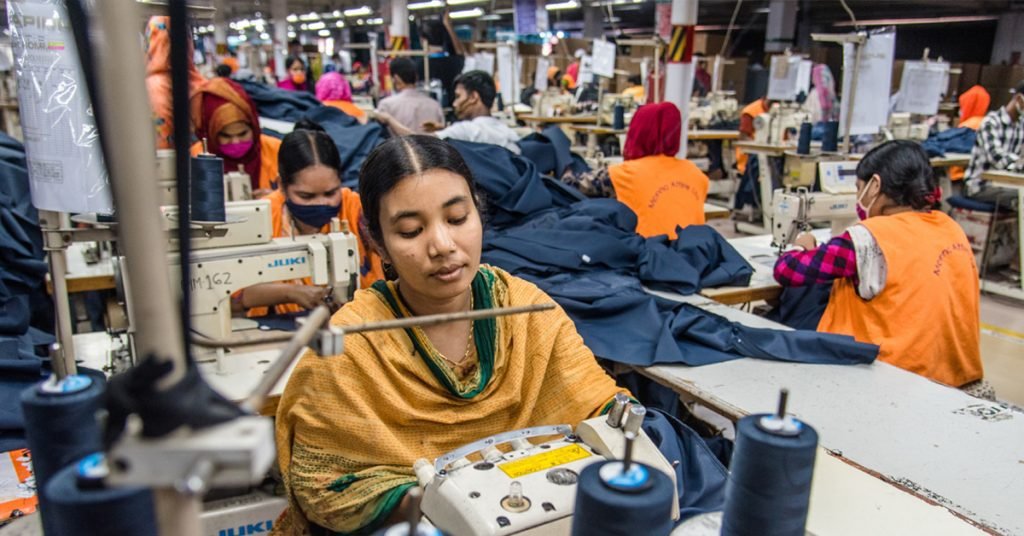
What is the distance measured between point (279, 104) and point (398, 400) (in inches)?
188

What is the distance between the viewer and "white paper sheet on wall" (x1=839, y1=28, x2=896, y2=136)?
13.7ft

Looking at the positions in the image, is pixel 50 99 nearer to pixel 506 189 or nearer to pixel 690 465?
pixel 690 465

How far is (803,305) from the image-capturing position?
287 centimetres

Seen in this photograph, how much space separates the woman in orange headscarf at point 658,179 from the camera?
3.76 m

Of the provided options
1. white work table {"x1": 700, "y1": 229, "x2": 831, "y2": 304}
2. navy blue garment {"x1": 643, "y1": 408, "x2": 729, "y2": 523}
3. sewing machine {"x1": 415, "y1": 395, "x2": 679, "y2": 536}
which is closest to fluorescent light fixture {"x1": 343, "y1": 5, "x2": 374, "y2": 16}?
white work table {"x1": 700, "y1": 229, "x2": 831, "y2": 304}

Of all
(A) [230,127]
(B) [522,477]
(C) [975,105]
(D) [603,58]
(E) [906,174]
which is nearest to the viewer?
(B) [522,477]

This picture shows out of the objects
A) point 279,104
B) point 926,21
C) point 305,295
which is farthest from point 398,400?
point 926,21

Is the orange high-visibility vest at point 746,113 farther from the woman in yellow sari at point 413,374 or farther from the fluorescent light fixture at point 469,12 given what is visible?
the fluorescent light fixture at point 469,12

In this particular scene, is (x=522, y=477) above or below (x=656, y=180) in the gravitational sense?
below

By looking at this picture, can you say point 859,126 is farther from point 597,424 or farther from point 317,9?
point 317,9

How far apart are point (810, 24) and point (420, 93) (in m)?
14.5

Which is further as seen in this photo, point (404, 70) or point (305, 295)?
point (404, 70)

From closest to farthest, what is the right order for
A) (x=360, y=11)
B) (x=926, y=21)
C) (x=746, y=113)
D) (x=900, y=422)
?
1. (x=900, y=422)
2. (x=746, y=113)
3. (x=926, y=21)
4. (x=360, y=11)

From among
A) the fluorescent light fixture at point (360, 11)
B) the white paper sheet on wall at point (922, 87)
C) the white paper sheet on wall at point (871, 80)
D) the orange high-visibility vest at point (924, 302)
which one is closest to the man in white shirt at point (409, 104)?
the white paper sheet on wall at point (871, 80)
